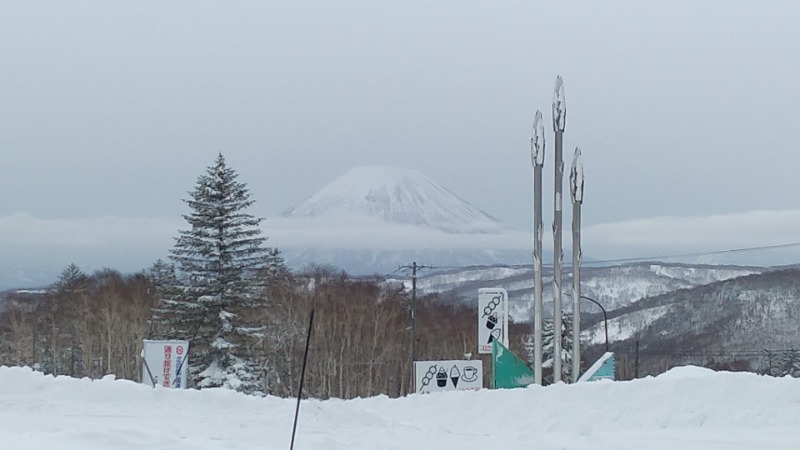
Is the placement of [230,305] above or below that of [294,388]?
above

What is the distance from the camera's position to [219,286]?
38.8m

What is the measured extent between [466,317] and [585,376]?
172ft

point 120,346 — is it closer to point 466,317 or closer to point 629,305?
point 466,317

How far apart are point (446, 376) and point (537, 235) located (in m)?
4.54

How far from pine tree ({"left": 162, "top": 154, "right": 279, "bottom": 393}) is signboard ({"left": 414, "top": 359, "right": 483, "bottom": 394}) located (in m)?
17.8

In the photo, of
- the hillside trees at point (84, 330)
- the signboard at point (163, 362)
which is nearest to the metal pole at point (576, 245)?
the signboard at point (163, 362)

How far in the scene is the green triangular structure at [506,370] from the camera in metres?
21.6

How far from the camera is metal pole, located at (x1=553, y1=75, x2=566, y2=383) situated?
23656 millimetres

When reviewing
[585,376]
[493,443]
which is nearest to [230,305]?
[585,376]

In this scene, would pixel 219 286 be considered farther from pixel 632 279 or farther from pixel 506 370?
pixel 632 279

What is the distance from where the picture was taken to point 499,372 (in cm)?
2170

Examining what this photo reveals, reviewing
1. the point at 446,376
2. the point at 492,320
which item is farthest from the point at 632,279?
the point at 446,376

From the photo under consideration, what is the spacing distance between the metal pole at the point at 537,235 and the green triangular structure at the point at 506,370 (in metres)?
0.66

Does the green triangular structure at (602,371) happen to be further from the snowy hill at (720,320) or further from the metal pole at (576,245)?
the snowy hill at (720,320)
